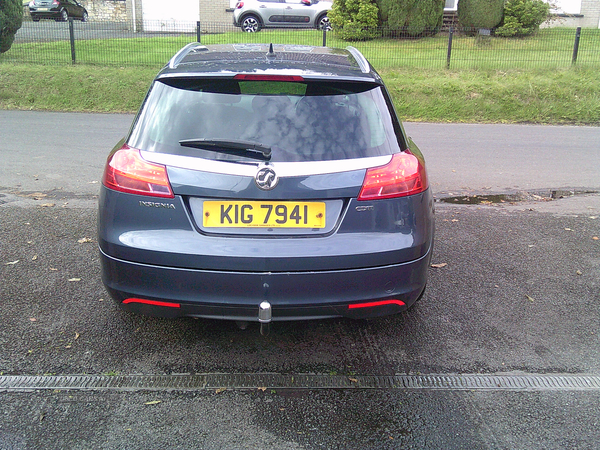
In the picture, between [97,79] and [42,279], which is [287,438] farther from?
[97,79]

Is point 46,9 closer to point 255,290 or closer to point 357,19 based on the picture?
point 357,19

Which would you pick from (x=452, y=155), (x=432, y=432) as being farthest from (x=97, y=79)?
(x=432, y=432)

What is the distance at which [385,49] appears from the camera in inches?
639

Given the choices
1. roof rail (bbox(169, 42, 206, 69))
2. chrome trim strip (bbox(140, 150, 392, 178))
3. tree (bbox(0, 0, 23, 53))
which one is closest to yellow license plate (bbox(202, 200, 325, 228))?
chrome trim strip (bbox(140, 150, 392, 178))

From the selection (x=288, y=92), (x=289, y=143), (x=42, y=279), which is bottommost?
(x=42, y=279)

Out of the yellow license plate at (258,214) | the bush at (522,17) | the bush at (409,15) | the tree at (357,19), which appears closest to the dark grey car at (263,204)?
the yellow license plate at (258,214)

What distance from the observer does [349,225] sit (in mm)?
2781

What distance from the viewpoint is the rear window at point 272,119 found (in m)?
2.83

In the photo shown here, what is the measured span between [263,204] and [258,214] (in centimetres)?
6

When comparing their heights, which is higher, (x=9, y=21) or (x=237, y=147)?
(x=9, y=21)

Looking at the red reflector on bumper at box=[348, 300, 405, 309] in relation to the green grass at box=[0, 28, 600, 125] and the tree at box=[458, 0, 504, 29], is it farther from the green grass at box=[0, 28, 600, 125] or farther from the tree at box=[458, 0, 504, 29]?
the tree at box=[458, 0, 504, 29]

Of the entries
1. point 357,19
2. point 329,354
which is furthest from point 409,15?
point 329,354

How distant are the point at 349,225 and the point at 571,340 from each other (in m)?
1.77

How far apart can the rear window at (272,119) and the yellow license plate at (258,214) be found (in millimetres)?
232
